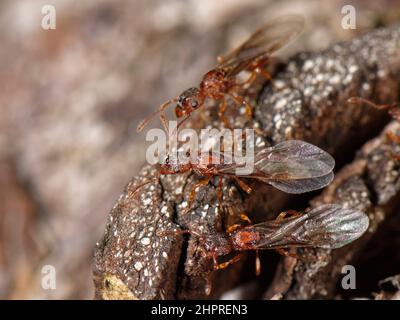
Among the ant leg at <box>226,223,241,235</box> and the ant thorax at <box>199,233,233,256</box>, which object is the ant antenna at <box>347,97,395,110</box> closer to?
the ant leg at <box>226,223,241,235</box>

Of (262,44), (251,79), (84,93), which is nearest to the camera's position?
(251,79)

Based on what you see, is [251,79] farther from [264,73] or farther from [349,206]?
[349,206]

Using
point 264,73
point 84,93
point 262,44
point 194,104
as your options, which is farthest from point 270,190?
point 84,93

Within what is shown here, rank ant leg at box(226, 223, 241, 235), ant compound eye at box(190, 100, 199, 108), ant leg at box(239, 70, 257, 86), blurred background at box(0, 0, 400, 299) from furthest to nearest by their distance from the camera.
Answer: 1. blurred background at box(0, 0, 400, 299)
2. ant leg at box(239, 70, 257, 86)
3. ant compound eye at box(190, 100, 199, 108)
4. ant leg at box(226, 223, 241, 235)

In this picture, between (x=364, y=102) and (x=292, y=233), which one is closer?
(x=292, y=233)

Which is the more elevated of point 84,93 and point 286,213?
point 84,93

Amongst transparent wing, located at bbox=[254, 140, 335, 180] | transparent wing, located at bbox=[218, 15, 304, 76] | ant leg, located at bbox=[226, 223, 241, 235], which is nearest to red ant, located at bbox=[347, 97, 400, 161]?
transparent wing, located at bbox=[254, 140, 335, 180]
